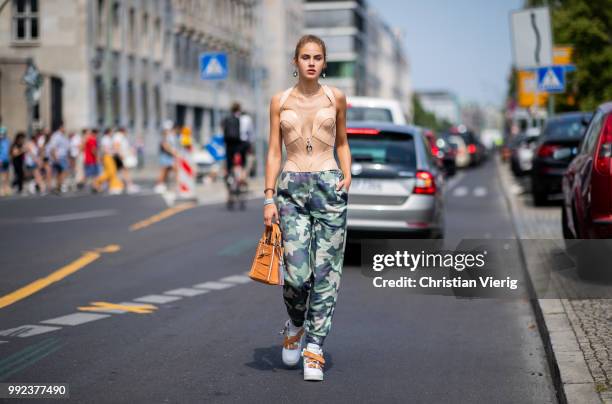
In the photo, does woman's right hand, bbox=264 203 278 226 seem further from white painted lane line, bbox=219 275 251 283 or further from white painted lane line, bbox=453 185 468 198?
white painted lane line, bbox=453 185 468 198

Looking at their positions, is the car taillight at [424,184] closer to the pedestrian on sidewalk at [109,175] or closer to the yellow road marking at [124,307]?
the yellow road marking at [124,307]

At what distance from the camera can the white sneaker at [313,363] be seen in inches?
256

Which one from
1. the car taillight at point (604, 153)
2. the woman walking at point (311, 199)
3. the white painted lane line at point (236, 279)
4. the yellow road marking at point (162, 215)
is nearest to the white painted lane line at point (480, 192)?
the yellow road marking at point (162, 215)

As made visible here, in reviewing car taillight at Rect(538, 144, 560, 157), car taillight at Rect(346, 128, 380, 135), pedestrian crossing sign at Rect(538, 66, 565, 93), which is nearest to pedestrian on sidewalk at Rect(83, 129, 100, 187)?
pedestrian crossing sign at Rect(538, 66, 565, 93)

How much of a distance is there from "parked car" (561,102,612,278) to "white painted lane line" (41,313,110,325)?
424cm

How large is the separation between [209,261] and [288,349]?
21.3 feet

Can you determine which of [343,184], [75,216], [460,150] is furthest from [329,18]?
[343,184]

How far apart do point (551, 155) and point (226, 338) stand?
14.5 m

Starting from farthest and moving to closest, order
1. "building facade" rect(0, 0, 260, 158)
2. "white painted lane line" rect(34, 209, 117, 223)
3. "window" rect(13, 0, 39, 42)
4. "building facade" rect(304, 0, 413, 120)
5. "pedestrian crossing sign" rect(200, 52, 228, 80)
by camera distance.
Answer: "building facade" rect(304, 0, 413, 120) < "window" rect(13, 0, 39, 42) < "building facade" rect(0, 0, 260, 158) < "pedestrian crossing sign" rect(200, 52, 228, 80) < "white painted lane line" rect(34, 209, 117, 223)

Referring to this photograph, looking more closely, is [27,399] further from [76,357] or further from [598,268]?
[598,268]

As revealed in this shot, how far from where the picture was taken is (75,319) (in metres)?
8.84

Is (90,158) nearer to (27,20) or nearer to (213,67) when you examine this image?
(213,67)

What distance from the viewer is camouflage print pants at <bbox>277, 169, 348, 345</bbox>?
21.3 ft

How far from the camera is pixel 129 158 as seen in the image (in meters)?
32.6
